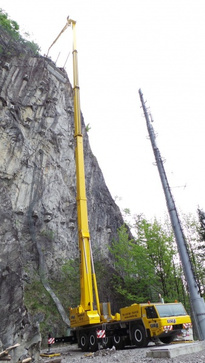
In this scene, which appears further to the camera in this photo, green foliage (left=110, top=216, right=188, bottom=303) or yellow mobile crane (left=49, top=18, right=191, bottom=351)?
green foliage (left=110, top=216, right=188, bottom=303)

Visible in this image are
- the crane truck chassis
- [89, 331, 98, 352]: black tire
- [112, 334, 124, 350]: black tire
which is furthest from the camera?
[112, 334, 124, 350]: black tire

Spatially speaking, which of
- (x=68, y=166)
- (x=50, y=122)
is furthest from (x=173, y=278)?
(x=50, y=122)

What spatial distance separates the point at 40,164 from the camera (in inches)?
928

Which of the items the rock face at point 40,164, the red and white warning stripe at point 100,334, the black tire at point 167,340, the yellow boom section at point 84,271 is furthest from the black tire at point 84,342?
the rock face at point 40,164

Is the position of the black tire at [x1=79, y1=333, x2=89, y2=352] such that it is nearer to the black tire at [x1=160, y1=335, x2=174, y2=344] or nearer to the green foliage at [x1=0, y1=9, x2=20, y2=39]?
the black tire at [x1=160, y1=335, x2=174, y2=344]

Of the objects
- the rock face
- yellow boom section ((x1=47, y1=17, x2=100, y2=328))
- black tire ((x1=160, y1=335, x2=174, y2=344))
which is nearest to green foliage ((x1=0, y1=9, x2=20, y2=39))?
the rock face

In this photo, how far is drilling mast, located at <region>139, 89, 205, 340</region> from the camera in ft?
37.9

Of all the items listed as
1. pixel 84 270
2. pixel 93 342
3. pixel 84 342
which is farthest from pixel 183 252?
pixel 84 342

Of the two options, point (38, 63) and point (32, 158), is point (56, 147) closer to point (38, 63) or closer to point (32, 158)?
point (32, 158)

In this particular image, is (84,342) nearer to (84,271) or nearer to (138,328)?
(138,328)

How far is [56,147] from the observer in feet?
83.0

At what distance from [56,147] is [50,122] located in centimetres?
226

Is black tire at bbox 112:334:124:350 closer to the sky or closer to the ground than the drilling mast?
closer to the ground

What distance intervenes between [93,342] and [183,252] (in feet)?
17.2
